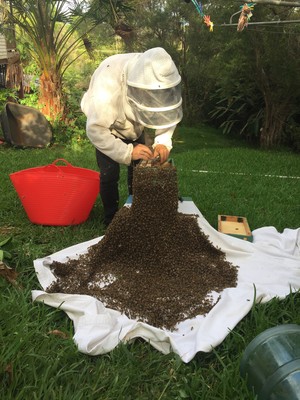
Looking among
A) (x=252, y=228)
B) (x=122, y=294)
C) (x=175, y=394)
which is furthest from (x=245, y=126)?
(x=175, y=394)

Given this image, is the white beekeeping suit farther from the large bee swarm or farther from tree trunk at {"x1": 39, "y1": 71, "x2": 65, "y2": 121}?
tree trunk at {"x1": 39, "y1": 71, "x2": 65, "y2": 121}

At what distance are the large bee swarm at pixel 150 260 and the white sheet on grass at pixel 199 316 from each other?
4.7 inches

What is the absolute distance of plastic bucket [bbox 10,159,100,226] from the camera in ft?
11.1

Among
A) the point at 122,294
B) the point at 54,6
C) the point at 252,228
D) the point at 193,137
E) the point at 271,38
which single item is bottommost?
the point at 193,137

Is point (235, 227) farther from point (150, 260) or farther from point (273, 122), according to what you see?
point (273, 122)

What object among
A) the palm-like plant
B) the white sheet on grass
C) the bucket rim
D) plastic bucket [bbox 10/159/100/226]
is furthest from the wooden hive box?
the palm-like plant

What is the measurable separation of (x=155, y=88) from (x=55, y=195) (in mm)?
1470

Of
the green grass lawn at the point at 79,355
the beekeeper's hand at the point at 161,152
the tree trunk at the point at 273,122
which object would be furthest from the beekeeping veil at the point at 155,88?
the tree trunk at the point at 273,122

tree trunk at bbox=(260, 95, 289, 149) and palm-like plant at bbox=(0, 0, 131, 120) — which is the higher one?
palm-like plant at bbox=(0, 0, 131, 120)

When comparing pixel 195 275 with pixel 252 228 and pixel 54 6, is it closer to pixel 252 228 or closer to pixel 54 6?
pixel 252 228

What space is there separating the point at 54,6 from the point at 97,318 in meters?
7.36

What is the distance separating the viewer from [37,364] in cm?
183

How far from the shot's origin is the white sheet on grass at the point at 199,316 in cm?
205

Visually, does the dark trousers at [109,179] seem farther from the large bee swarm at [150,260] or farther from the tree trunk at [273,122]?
the tree trunk at [273,122]
